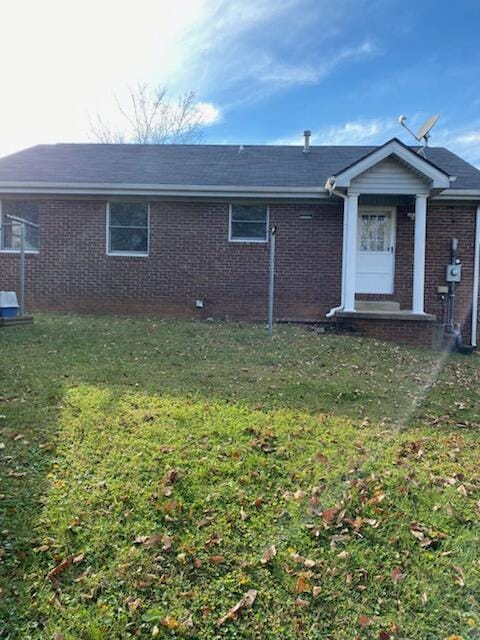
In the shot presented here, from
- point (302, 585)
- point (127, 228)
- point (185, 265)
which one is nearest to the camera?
point (302, 585)

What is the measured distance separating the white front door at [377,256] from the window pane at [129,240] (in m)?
4.97

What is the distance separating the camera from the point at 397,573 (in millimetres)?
2529

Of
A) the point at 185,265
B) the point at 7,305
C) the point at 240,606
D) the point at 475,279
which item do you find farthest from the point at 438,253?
the point at 240,606

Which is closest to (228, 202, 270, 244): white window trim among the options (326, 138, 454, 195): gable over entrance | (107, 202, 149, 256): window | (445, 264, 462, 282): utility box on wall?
(326, 138, 454, 195): gable over entrance

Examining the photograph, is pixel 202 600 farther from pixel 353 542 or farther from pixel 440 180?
pixel 440 180

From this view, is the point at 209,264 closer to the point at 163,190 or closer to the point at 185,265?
the point at 185,265

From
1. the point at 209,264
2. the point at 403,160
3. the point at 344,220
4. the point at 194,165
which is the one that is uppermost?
the point at 194,165

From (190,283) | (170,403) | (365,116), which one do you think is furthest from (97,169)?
(365,116)

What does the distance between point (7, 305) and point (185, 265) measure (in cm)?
406

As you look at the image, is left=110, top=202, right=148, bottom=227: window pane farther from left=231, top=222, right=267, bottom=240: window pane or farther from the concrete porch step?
the concrete porch step

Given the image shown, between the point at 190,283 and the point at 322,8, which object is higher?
the point at 322,8

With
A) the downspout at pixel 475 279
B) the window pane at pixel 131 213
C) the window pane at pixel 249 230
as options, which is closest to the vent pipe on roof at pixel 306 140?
the window pane at pixel 249 230

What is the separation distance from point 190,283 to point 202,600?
29.4 ft

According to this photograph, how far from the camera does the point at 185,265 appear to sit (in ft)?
35.9
